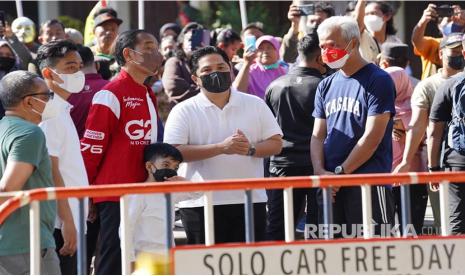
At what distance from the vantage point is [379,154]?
759 centimetres

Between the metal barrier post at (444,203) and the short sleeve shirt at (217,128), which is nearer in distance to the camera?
the metal barrier post at (444,203)

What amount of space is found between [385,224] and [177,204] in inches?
53.8

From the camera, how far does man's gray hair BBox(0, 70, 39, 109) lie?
6438 millimetres

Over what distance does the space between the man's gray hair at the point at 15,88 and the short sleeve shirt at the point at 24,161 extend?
219 millimetres

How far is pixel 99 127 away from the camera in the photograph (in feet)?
24.2

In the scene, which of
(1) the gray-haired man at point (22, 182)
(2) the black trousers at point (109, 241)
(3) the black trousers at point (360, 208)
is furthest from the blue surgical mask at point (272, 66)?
(1) the gray-haired man at point (22, 182)

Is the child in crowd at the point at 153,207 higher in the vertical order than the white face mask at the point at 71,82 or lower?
lower

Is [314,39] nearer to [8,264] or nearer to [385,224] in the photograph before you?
[385,224]

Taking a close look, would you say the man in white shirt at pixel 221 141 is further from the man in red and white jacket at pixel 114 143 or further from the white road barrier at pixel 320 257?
the white road barrier at pixel 320 257

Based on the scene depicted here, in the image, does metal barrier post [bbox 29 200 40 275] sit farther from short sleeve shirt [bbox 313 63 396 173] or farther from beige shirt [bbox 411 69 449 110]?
beige shirt [bbox 411 69 449 110]

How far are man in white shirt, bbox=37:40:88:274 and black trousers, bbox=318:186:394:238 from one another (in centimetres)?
171

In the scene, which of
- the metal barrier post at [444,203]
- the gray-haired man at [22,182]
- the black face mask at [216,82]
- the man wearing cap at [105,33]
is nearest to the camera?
the metal barrier post at [444,203]

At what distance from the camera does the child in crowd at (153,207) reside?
275 inches

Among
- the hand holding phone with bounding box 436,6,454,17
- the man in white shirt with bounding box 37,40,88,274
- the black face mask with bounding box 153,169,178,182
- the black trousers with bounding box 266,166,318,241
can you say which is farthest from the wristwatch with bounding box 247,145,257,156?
the hand holding phone with bounding box 436,6,454,17
